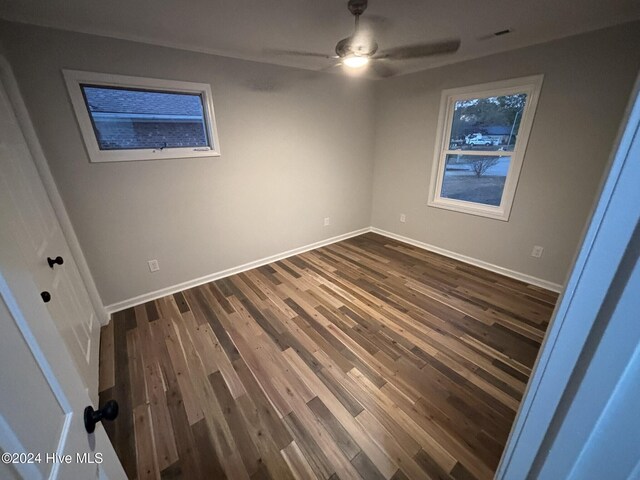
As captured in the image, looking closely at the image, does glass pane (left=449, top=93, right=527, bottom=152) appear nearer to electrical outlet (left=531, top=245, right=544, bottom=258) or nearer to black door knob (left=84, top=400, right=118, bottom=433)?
electrical outlet (left=531, top=245, right=544, bottom=258)

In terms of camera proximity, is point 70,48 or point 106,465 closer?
point 106,465

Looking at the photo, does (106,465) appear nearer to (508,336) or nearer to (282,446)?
(282,446)

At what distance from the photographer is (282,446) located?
1311mm

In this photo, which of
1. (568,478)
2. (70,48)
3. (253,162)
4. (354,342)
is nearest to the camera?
(568,478)

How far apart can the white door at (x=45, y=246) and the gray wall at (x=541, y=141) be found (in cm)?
375

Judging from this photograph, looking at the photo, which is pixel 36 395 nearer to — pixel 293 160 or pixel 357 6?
pixel 357 6

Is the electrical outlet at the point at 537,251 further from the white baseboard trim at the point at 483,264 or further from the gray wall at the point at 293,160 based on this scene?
the white baseboard trim at the point at 483,264

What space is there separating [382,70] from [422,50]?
157cm

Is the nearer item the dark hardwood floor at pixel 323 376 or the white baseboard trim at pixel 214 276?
the dark hardwood floor at pixel 323 376

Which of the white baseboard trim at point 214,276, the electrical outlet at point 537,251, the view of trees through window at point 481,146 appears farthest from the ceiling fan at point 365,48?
the white baseboard trim at point 214,276

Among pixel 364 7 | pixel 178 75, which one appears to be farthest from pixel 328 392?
pixel 178 75

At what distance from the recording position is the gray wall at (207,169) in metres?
1.86

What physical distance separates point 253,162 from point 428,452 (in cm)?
290

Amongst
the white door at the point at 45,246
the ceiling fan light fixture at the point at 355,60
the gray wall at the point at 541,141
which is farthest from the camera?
the gray wall at the point at 541,141
